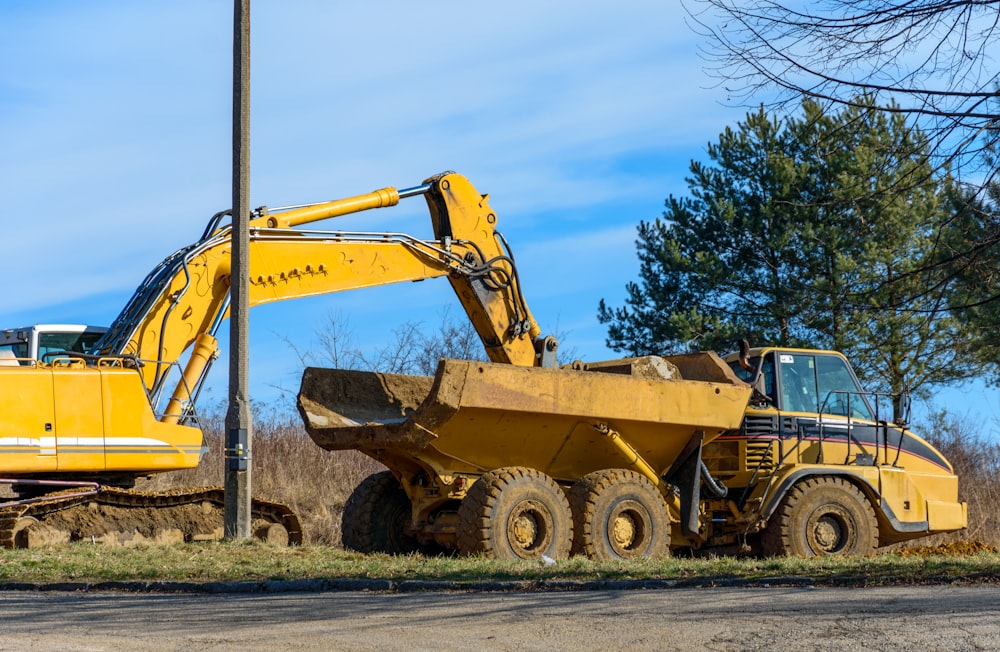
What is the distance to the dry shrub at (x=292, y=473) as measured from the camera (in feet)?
74.7

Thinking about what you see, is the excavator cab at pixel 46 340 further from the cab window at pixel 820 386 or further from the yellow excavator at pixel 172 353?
the cab window at pixel 820 386

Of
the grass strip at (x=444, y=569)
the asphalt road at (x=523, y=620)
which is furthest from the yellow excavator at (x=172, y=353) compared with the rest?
the asphalt road at (x=523, y=620)

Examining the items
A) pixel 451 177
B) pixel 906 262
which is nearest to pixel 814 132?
pixel 451 177

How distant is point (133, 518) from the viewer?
632 inches

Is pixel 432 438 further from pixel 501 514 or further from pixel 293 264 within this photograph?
pixel 293 264

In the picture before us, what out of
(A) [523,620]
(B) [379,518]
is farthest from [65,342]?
(A) [523,620]

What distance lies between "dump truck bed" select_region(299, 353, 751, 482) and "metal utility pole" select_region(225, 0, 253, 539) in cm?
100

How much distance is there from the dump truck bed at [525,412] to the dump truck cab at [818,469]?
2.84ft

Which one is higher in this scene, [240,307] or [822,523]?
[240,307]

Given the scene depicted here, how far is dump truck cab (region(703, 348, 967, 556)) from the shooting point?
14.8 metres

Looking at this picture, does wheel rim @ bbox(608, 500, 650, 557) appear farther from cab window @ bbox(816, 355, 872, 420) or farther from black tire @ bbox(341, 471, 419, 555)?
cab window @ bbox(816, 355, 872, 420)

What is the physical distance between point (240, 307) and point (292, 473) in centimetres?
996

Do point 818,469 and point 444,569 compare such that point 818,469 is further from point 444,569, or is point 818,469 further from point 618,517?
point 444,569

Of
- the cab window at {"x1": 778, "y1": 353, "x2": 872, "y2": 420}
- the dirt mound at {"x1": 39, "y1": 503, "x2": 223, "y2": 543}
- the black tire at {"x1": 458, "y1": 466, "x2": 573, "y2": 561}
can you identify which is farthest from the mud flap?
the dirt mound at {"x1": 39, "y1": 503, "x2": 223, "y2": 543}
